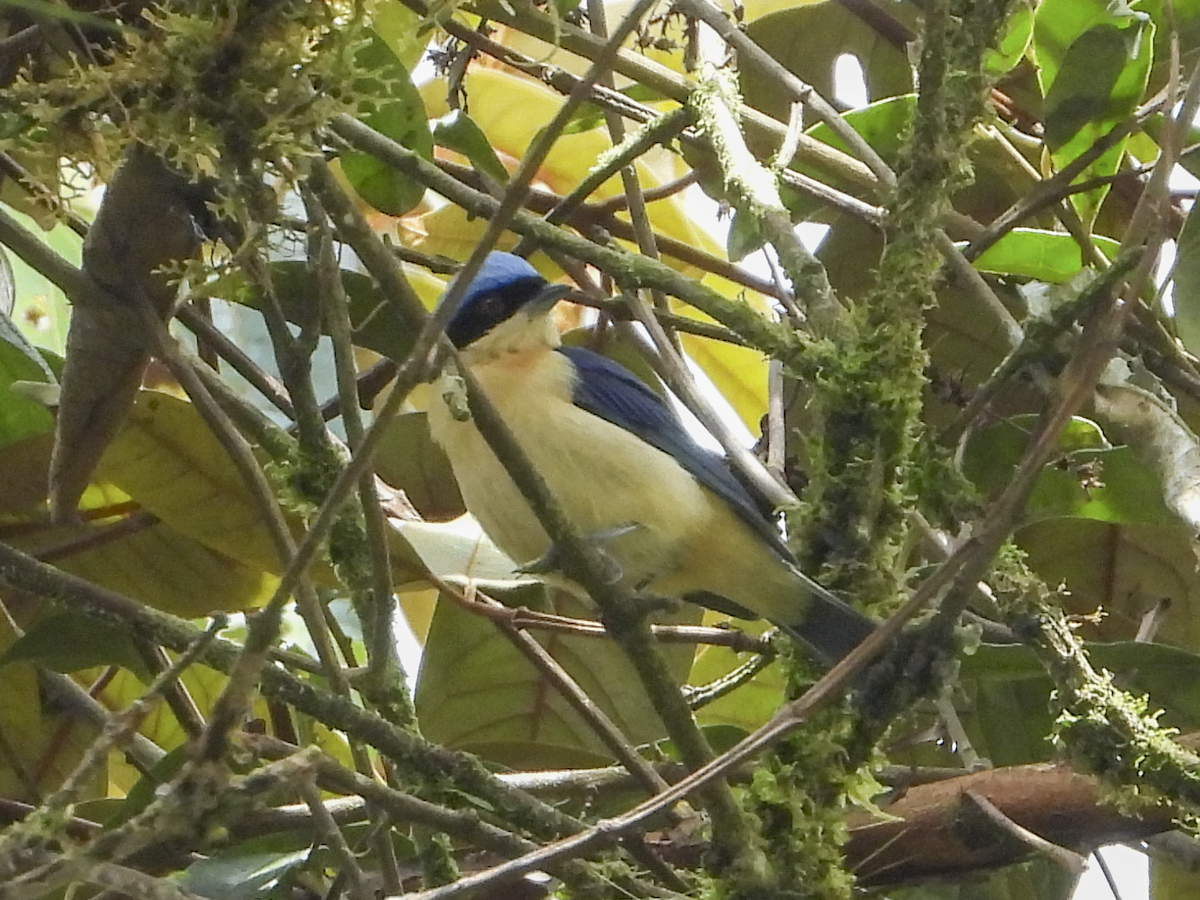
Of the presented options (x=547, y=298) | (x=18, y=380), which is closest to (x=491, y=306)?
(x=547, y=298)

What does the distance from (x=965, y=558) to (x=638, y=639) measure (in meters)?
0.30

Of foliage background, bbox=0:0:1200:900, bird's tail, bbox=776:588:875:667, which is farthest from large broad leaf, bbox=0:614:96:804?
bird's tail, bbox=776:588:875:667

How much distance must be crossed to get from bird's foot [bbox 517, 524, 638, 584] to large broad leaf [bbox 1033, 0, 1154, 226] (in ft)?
2.17

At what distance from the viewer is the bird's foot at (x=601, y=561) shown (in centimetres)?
114

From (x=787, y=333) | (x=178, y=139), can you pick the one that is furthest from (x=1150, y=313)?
(x=178, y=139)

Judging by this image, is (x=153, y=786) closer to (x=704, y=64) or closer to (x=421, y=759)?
(x=421, y=759)

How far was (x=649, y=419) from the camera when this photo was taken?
192 centimetres

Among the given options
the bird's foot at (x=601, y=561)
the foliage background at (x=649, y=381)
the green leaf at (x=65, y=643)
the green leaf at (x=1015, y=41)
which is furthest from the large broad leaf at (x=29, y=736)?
the green leaf at (x=1015, y=41)

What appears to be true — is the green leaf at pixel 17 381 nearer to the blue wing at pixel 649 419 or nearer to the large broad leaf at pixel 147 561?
the large broad leaf at pixel 147 561

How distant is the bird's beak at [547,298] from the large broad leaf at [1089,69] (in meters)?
0.65

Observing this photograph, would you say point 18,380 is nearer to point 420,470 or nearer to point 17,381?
point 17,381

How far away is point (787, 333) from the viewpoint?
1309 millimetres

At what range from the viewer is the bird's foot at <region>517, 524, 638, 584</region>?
1.14 meters

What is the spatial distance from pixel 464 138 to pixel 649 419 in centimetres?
44
